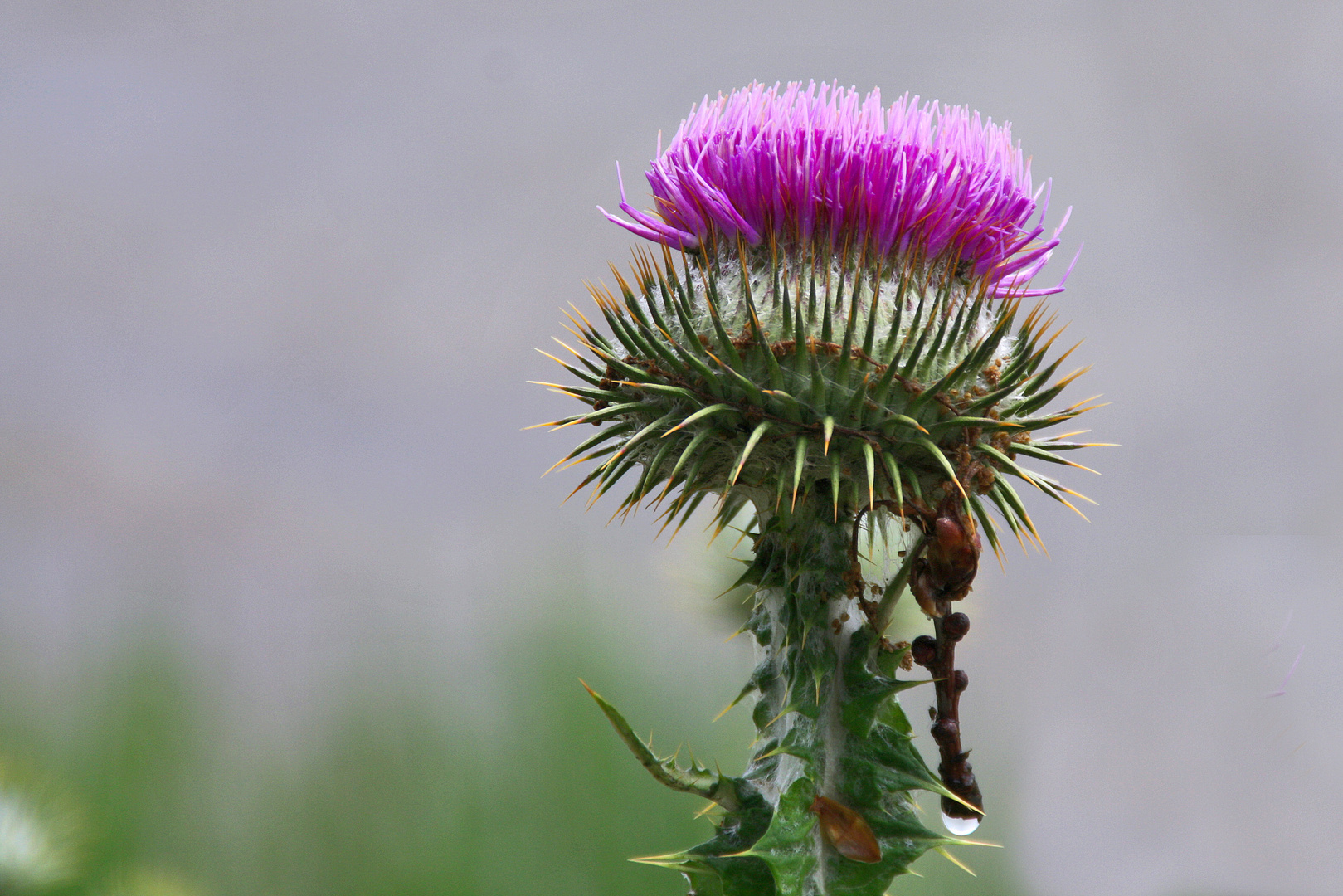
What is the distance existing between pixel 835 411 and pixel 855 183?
561 mm

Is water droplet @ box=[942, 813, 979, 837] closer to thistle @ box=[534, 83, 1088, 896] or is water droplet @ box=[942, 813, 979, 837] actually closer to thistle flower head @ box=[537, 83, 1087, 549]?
thistle @ box=[534, 83, 1088, 896]

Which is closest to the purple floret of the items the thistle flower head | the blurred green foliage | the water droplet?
the thistle flower head

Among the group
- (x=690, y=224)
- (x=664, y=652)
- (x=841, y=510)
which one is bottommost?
(x=664, y=652)

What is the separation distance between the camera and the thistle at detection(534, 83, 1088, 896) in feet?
6.22

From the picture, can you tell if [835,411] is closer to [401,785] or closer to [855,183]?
[855,183]

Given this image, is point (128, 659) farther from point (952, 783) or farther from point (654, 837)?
point (952, 783)

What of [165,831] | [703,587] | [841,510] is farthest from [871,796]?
[165,831]

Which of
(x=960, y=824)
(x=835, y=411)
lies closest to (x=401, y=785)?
(x=960, y=824)

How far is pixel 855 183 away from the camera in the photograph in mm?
2029

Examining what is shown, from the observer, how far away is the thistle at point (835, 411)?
1896mm

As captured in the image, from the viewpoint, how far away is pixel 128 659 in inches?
235

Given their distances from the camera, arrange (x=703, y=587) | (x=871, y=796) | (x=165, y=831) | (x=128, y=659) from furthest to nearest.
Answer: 1. (x=128, y=659)
2. (x=165, y=831)
3. (x=703, y=587)
4. (x=871, y=796)

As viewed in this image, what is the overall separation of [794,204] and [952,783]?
1.40 meters

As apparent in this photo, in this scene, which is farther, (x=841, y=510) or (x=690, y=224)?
(x=690, y=224)
